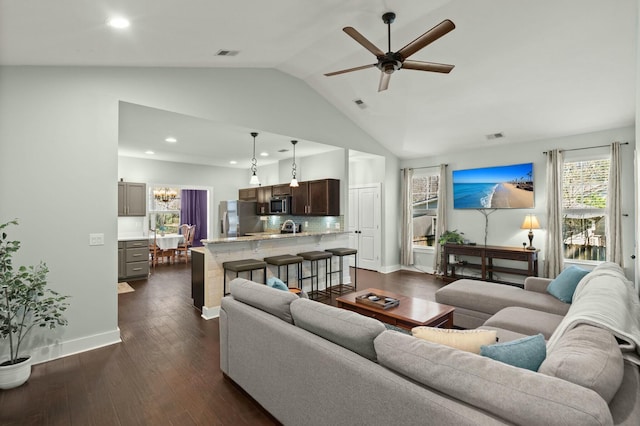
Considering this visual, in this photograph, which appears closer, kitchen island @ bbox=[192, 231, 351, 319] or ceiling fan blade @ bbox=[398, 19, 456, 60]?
ceiling fan blade @ bbox=[398, 19, 456, 60]

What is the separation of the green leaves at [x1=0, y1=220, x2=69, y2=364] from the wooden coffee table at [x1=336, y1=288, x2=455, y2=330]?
9.26 feet

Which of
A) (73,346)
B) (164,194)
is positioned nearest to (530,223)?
(73,346)

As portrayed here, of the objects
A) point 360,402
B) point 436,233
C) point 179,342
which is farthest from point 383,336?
point 436,233

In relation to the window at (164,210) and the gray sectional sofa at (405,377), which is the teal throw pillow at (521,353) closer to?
the gray sectional sofa at (405,377)

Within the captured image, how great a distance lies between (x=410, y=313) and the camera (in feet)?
9.99

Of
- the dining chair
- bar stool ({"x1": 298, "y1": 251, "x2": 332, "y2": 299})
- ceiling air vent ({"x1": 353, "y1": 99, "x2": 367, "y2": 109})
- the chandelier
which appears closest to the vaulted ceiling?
ceiling air vent ({"x1": 353, "y1": 99, "x2": 367, "y2": 109})

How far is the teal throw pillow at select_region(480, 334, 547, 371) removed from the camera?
139 centimetres

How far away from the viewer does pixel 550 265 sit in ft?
17.9

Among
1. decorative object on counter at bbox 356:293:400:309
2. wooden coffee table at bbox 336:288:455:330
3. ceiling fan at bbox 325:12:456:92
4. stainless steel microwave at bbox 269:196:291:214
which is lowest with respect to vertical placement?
wooden coffee table at bbox 336:288:455:330

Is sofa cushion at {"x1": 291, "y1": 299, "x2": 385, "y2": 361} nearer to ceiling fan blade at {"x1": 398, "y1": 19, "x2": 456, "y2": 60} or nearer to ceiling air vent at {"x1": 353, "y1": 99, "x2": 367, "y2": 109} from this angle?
ceiling fan blade at {"x1": 398, "y1": 19, "x2": 456, "y2": 60}

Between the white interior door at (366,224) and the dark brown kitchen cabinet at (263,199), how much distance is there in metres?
2.13

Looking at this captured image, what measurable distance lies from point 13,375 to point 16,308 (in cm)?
53

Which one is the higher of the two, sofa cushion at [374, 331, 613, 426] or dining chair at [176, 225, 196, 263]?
sofa cushion at [374, 331, 613, 426]

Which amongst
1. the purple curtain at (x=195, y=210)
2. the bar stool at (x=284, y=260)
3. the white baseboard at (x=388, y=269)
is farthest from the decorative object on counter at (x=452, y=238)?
the purple curtain at (x=195, y=210)
